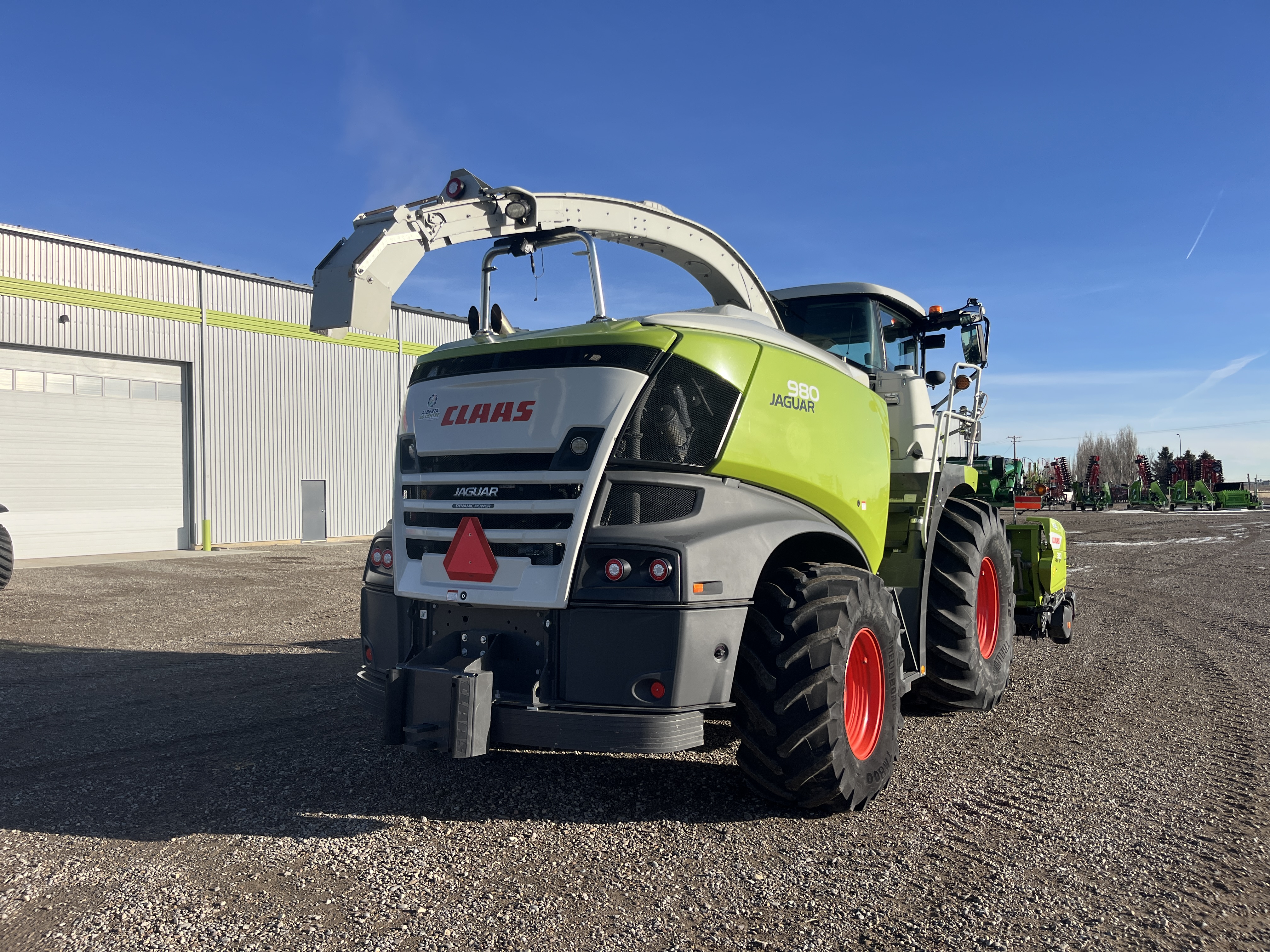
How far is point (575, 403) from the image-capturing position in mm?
3965

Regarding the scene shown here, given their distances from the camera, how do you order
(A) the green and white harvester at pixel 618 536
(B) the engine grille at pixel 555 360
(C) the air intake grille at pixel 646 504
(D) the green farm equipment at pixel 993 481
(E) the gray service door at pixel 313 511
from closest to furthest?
(A) the green and white harvester at pixel 618 536, (C) the air intake grille at pixel 646 504, (B) the engine grille at pixel 555 360, (D) the green farm equipment at pixel 993 481, (E) the gray service door at pixel 313 511

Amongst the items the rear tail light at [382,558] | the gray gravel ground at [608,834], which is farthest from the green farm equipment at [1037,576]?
the rear tail light at [382,558]

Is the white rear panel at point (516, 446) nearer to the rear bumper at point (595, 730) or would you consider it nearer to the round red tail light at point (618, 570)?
the round red tail light at point (618, 570)

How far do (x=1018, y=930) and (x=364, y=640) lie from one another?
3257 millimetres

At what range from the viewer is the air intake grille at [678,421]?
12.9 ft

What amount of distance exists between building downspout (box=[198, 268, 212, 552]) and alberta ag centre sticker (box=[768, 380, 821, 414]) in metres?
22.0

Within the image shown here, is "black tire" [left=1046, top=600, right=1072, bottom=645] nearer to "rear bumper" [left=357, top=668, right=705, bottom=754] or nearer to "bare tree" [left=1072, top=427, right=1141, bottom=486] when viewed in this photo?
"rear bumper" [left=357, top=668, right=705, bottom=754]

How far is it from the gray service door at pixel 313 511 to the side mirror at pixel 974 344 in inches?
886

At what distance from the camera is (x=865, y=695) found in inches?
175

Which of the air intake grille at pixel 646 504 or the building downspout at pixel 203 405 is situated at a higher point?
the building downspout at pixel 203 405

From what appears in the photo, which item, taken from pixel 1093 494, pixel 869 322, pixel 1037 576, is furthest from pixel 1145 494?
pixel 869 322

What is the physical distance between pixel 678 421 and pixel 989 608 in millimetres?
3884

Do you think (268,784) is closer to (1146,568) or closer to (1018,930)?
(1018,930)

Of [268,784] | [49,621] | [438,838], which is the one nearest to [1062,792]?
[438,838]
